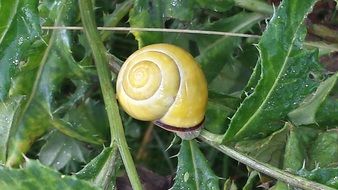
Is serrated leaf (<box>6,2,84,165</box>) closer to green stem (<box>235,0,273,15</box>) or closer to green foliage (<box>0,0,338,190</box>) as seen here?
green foliage (<box>0,0,338,190</box>)

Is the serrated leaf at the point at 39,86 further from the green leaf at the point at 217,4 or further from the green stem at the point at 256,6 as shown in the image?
the green stem at the point at 256,6

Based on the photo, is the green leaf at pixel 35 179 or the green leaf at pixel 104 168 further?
the green leaf at pixel 104 168

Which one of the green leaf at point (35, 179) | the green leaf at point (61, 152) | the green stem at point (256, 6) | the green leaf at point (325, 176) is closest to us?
the green leaf at point (35, 179)

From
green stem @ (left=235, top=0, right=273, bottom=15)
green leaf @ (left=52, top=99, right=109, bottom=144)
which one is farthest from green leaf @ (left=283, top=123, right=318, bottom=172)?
green leaf @ (left=52, top=99, right=109, bottom=144)

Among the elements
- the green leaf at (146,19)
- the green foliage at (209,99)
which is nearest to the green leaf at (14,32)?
the green foliage at (209,99)

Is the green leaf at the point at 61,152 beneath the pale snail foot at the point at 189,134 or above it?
beneath

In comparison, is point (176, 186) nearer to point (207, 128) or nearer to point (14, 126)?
point (207, 128)
